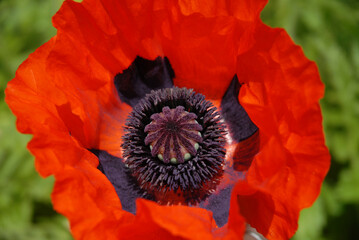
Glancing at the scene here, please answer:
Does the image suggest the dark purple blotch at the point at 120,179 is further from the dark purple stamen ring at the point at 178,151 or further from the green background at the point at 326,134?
the green background at the point at 326,134

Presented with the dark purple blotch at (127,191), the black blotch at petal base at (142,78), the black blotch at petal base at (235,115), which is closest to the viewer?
the dark purple blotch at (127,191)

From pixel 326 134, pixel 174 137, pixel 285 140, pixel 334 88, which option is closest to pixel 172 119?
pixel 174 137

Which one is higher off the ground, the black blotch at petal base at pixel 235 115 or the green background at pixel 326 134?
the black blotch at petal base at pixel 235 115

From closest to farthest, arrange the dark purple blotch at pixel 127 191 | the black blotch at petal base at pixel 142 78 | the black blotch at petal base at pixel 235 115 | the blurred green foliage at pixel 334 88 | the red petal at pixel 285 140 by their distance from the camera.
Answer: the red petal at pixel 285 140 → the dark purple blotch at pixel 127 191 → the black blotch at petal base at pixel 235 115 → the black blotch at petal base at pixel 142 78 → the blurred green foliage at pixel 334 88

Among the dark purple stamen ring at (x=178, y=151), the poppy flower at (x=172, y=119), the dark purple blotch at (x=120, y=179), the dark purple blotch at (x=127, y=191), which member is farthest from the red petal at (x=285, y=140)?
the dark purple blotch at (x=120, y=179)

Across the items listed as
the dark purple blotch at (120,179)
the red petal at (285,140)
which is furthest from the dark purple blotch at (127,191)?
the red petal at (285,140)

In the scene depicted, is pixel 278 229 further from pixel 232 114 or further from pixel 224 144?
pixel 232 114

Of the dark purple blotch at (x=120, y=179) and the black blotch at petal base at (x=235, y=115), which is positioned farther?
the black blotch at petal base at (x=235, y=115)
